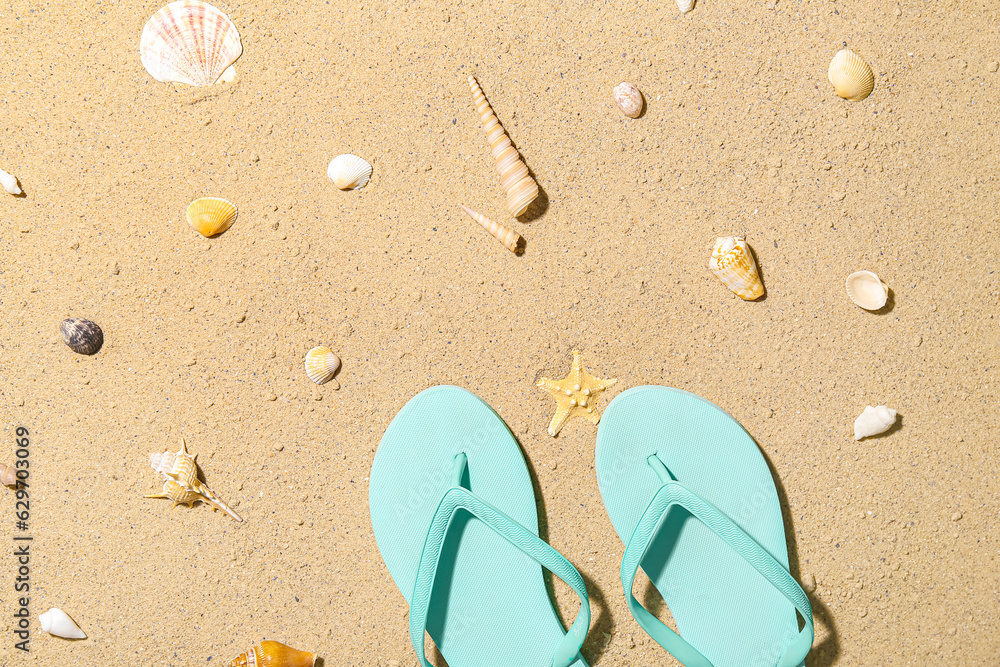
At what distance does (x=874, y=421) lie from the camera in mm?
1531

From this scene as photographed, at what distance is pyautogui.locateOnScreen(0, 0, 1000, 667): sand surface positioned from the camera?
59.5 inches

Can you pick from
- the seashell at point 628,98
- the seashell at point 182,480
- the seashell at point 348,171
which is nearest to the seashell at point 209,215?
the seashell at point 348,171

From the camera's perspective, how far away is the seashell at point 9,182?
148cm

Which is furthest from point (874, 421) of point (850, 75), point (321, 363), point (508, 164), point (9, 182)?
point (9, 182)

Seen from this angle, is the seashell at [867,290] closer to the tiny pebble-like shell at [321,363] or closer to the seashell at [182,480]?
the tiny pebble-like shell at [321,363]

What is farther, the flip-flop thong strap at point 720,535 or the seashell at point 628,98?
the seashell at point 628,98

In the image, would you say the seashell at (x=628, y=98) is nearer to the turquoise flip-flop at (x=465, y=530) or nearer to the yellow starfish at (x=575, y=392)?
the yellow starfish at (x=575, y=392)

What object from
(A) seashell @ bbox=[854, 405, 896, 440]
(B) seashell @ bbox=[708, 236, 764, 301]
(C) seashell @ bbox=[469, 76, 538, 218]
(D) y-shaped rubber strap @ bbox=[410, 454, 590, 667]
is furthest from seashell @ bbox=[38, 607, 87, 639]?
(A) seashell @ bbox=[854, 405, 896, 440]

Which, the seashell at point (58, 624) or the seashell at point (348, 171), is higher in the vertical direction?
the seashell at point (348, 171)

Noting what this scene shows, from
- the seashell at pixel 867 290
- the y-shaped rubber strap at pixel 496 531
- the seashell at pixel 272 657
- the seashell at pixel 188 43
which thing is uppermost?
the seashell at pixel 188 43

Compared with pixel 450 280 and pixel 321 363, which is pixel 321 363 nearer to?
pixel 321 363

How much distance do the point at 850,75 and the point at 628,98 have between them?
1.95ft

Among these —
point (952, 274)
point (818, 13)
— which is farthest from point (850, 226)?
point (818, 13)

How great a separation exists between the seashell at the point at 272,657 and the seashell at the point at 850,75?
83.3 inches
